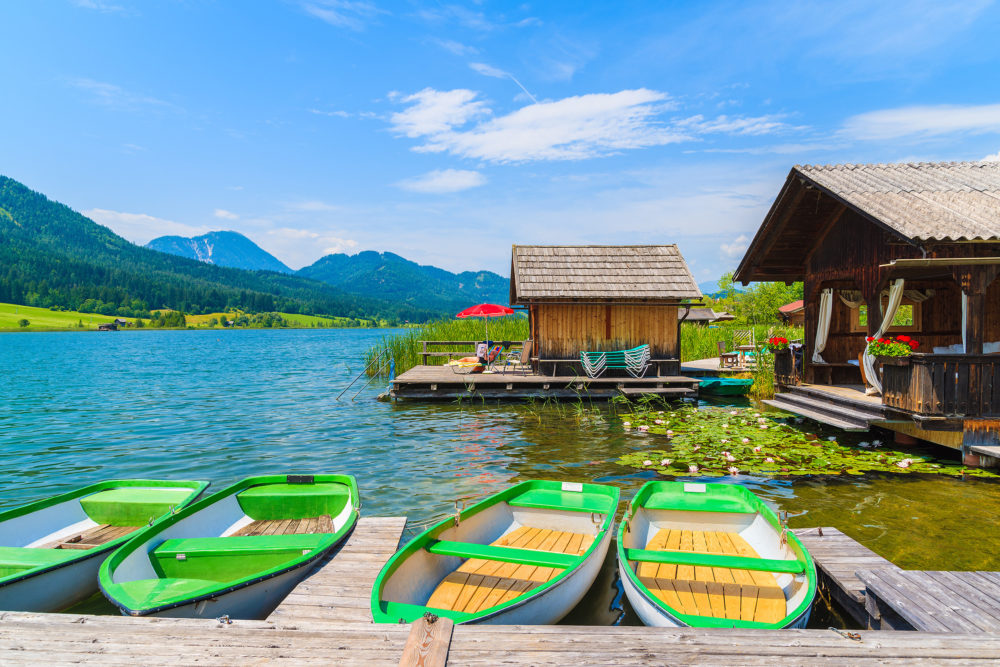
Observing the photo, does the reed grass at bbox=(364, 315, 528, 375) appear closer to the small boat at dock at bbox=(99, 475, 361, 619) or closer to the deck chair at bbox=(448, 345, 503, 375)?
the deck chair at bbox=(448, 345, 503, 375)

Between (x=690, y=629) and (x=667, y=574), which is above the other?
(x=690, y=629)

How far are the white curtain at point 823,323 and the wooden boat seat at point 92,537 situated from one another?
13.6 metres

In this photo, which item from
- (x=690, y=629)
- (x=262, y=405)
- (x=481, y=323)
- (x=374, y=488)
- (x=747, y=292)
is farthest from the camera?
(x=747, y=292)

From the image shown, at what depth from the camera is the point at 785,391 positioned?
13633 mm

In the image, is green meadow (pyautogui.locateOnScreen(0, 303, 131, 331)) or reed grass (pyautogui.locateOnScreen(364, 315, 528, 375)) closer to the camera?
reed grass (pyautogui.locateOnScreen(364, 315, 528, 375))

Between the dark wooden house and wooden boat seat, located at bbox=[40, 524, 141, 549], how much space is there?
12.5 m

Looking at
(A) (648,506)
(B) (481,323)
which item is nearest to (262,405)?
(B) (481,323)

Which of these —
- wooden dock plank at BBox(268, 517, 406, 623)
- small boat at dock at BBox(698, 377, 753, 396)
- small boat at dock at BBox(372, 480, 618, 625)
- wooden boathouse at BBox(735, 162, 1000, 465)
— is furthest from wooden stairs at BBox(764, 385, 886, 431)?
wooden dock plank at BBox(268, 517, 406, 623)

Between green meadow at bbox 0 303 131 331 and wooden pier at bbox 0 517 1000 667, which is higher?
green meadow at bbox 0 303 131 331

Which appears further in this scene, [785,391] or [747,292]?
[747,292]

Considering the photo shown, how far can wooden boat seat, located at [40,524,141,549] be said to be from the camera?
530 cm

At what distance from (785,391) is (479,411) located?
812 cm

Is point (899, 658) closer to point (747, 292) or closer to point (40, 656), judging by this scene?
point (40, 656)

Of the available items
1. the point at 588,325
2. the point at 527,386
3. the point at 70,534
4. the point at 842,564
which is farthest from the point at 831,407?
the point at 70,534
